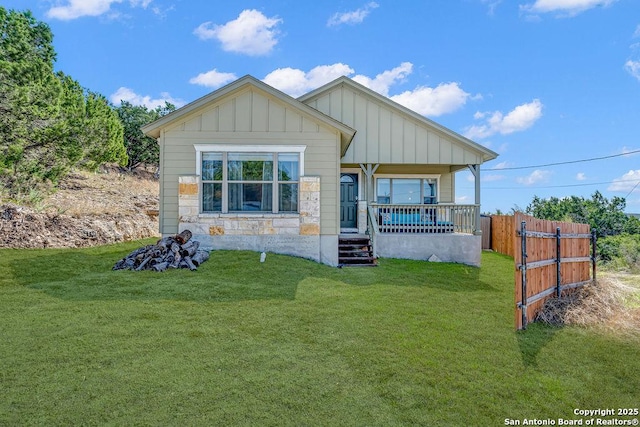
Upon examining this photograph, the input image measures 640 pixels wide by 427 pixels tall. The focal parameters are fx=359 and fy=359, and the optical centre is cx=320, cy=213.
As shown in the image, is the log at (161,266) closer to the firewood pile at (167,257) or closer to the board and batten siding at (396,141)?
the firewood pile at (167,257)

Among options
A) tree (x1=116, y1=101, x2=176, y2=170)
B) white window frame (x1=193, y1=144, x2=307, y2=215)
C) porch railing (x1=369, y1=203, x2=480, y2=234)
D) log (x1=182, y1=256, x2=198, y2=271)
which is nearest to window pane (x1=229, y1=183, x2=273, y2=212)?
white window frame (x1=193, y1=144, x2=307, y2=215)

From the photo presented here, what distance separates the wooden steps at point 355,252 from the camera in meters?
9.98

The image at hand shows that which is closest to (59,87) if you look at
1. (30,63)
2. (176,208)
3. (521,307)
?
(30,63)

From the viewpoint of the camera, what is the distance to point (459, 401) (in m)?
2.98

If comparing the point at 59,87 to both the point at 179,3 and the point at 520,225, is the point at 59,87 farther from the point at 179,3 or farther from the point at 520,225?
the point at 520,225

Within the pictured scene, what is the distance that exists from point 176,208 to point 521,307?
7947mm

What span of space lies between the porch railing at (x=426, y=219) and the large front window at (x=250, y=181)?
340 cm

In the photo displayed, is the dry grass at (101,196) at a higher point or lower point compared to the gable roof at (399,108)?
lower

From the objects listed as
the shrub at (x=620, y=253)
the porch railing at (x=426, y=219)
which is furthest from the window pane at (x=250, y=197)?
the shrub at (x=620, y=253)

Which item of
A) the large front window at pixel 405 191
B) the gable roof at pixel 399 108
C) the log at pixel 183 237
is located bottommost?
the log at pixel 183 237

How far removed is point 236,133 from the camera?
30.2 feet

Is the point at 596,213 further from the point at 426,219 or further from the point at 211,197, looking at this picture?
the point at 211,197

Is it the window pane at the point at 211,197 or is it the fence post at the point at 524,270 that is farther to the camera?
the window pane at the point at 211,197

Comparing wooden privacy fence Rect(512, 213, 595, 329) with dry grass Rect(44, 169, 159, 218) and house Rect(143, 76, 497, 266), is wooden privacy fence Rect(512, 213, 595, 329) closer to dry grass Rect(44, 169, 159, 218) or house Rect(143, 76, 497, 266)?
house Rect(143, 76, 497, 266)
